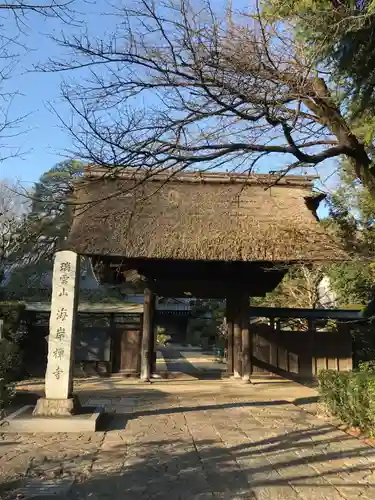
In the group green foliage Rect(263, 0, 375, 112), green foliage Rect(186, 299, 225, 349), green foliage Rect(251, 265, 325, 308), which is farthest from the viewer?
green foliage Rect(186, 299, 225, 349)

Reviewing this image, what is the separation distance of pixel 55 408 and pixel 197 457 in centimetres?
283

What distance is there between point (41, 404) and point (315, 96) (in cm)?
632

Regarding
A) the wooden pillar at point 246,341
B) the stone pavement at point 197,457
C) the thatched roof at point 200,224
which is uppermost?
the thatched roof at point 200,224

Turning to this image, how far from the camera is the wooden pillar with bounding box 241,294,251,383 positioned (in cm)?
1320

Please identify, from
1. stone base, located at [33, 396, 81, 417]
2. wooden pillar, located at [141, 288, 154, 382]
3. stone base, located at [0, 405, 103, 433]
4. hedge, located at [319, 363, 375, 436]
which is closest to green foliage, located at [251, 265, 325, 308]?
wooden pillar, located at [141, 288, 154, 382]

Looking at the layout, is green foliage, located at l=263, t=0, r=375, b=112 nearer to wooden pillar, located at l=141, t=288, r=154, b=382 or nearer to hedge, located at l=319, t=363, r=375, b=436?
hedge, located at l=319, t=363, r=375, b=436

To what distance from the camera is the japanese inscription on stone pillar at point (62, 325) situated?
774cm

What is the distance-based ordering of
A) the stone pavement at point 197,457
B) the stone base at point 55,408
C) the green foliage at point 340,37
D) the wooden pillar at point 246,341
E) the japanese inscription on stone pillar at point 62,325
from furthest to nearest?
the wooden pillar at point 246,341
the japanese inscription on stone pillar at point 62,325
the stone base at point 55,408
the green foliage at point 340,37
the stone pavement at point 197,457

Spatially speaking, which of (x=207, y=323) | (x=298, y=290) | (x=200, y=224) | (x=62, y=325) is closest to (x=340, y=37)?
(x=62, y=325)

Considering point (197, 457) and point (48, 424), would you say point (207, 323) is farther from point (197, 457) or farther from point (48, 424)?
point (197, 457)

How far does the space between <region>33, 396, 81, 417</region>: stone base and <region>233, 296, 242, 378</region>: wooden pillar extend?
6817 millimetres

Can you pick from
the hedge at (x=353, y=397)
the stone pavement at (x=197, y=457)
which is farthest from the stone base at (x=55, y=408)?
the hedge at (x=353, y=397)

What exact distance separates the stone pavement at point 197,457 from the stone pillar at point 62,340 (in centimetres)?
76

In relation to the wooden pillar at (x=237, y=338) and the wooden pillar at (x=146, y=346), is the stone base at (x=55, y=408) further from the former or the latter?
the wooden pillar at (x=237, y=338)
